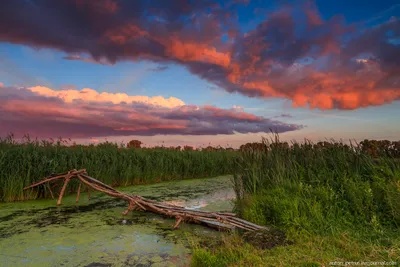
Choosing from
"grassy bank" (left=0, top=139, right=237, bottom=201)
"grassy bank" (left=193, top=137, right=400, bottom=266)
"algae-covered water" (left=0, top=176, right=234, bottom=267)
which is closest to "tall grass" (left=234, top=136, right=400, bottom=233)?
"grassy bank" (left=193, top=137, right=400, bottom=266)

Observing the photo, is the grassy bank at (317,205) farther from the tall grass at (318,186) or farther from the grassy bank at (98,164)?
the grassy bank at (98,164)

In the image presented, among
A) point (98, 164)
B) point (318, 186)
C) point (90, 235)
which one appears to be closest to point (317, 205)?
point (318, 186)

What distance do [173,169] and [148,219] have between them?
20.5ft

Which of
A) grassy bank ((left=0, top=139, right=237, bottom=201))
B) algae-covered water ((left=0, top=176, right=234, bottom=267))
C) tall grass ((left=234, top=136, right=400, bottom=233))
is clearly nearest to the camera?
algae-covered water ((left=0, top=176, right=234, bottom=267))

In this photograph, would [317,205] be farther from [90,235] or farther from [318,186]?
[90,235]

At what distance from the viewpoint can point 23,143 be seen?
8555 millimetres

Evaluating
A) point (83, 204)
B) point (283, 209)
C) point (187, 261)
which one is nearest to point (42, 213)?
point (83, 204)

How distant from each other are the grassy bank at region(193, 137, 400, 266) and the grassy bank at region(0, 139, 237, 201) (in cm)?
123

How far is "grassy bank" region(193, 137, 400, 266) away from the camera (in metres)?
3.50

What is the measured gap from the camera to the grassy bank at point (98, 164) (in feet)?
24.3

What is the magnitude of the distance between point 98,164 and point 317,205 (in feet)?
22.6

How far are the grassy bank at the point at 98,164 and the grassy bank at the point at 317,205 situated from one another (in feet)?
4.05

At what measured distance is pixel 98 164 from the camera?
939 cm

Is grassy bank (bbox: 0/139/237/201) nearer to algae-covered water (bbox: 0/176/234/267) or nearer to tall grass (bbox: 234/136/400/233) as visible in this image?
algae-covered water (bbox: 0/176/234/267)
